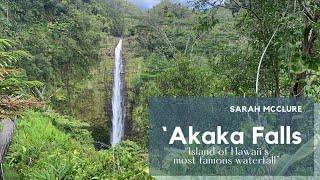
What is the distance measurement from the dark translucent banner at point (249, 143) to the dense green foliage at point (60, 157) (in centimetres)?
42

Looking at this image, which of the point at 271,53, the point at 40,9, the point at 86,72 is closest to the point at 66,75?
the point at 86,72

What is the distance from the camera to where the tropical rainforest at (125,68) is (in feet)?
9.00

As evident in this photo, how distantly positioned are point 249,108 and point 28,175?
4550 millimetres

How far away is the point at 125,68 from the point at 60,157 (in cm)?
1947

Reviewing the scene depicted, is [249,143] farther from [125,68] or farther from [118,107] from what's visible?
[125,68]

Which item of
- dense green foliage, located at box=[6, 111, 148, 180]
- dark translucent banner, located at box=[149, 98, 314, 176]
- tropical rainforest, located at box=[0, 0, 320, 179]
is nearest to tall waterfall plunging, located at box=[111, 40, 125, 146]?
tropical rainforest, located at box=[0, 0, 320, 179]

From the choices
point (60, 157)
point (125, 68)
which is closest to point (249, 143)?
point (60, 157)

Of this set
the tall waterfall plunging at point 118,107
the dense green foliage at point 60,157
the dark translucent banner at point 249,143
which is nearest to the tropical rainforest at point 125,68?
the dense green foliage at point 60,157

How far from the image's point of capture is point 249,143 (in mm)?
2756

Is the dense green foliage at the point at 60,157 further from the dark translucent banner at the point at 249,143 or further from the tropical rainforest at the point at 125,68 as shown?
the dark translucent banner at the point at 249,143

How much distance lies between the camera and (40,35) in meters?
23.3

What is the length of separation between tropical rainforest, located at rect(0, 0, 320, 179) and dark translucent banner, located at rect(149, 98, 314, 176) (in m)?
0.17

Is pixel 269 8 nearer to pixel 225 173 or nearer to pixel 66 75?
pixel 225 173

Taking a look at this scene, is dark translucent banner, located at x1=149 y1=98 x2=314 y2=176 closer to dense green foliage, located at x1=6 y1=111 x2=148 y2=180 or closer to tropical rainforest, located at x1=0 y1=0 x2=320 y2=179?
tropical rainforest, located at x1=0 y1=0 x2=320 y2=179
